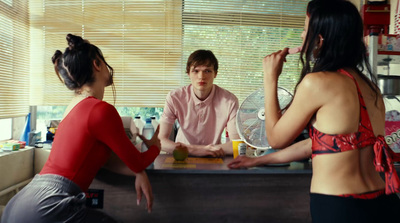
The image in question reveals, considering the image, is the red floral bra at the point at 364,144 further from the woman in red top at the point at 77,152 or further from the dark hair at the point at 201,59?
the dark hair at the point at 201,59

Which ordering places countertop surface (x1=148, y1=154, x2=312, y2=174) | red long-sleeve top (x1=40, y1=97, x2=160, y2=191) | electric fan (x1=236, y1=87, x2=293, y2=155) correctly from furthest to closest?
electric fan (x1=236, y1=87, x2=293, y2=155)
countertop surface (x1=148, y1=154, x2=312, y2=174)
red long-sleeve top (x1=40, y1=97, x2=160, y2=191)

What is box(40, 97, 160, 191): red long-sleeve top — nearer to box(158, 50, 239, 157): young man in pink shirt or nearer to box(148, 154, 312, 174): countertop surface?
box(148, 154, 312, 174): countertop surface

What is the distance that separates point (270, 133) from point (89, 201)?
3.18 ft

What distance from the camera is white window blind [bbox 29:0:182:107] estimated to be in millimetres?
3631

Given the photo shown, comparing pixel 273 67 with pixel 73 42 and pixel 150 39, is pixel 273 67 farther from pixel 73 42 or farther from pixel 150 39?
pixel 150 39

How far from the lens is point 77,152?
1.38 metres

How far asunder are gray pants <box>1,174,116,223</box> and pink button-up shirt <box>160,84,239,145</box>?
1326 millimetres

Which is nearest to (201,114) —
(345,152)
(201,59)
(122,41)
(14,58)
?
(201,59)

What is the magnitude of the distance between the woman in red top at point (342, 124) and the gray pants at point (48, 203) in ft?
2.86

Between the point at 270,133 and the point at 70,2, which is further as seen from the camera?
the point at 70,2

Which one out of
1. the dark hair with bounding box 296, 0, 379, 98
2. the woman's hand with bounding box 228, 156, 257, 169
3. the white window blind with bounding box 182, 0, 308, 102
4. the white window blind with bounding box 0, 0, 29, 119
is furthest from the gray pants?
the white window blind with bounding box 182, 0, 308, 102

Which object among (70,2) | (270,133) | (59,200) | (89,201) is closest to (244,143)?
(270,133)

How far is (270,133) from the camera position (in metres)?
1.24

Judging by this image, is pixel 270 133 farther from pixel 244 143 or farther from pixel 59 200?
pixel 59 200
